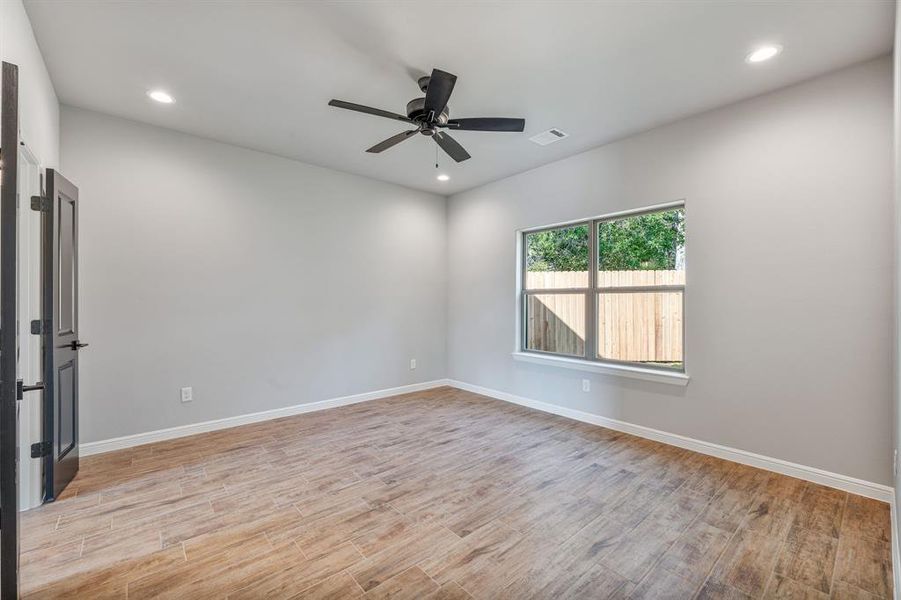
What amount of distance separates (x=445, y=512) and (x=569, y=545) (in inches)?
29.3

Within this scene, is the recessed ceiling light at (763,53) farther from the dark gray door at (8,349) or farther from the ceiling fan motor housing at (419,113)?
the dark gray door at (8,349)

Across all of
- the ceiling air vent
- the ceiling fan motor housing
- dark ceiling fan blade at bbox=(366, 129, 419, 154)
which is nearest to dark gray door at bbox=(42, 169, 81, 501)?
dark ceiling fan blade at bbox=(366, 129, 419, 154)

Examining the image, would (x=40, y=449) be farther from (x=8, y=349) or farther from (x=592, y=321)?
(x=592, y=321)

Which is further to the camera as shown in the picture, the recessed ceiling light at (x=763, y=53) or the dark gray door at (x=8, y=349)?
the recessed ceiling light at (x=763, y=53)

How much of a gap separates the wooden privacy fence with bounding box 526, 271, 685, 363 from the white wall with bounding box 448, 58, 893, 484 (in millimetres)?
253

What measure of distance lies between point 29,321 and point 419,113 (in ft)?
9.17

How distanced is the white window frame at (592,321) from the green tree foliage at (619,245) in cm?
7

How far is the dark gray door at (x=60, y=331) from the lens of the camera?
246cm

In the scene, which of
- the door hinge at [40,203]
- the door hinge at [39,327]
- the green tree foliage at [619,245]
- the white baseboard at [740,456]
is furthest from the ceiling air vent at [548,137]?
the door hinge at [39,327]

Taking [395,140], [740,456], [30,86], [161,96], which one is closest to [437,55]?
[395,140]

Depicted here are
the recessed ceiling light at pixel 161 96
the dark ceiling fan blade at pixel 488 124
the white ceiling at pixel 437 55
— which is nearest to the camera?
the white ceiling at pixel 437 55

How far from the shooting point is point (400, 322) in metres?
5.45

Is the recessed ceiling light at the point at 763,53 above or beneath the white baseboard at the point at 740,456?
above

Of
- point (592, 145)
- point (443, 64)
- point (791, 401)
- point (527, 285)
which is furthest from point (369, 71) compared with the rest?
Result: point (791, 401)
